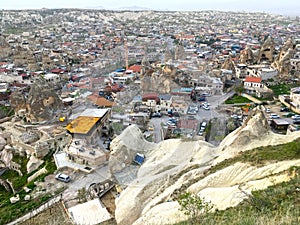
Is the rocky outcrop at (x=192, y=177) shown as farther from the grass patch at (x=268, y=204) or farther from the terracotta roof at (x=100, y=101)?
the terracotta roof at (x=100, y=101)

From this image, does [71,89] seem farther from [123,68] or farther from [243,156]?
[243,156]

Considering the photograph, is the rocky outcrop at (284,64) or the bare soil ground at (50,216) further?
the rocky outcrop at (284,64)

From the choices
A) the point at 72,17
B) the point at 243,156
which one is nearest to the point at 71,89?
the point at 243,156

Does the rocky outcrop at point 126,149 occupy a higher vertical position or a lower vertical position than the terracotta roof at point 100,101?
higher

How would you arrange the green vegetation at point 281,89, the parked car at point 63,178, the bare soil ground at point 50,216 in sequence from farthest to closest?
the green vegetation at point 281,89 < the parked car at point 63,178 < the bare soil ground at point 50,216

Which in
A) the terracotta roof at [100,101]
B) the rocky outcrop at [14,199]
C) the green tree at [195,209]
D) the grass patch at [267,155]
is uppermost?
the green tree at [195,209]

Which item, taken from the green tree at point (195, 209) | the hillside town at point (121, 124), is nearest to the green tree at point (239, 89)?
the hillside town at point (121, 124)

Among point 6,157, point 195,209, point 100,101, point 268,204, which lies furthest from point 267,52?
point 195,209

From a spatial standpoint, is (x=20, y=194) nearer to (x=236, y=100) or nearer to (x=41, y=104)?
(x=41, y=104)
